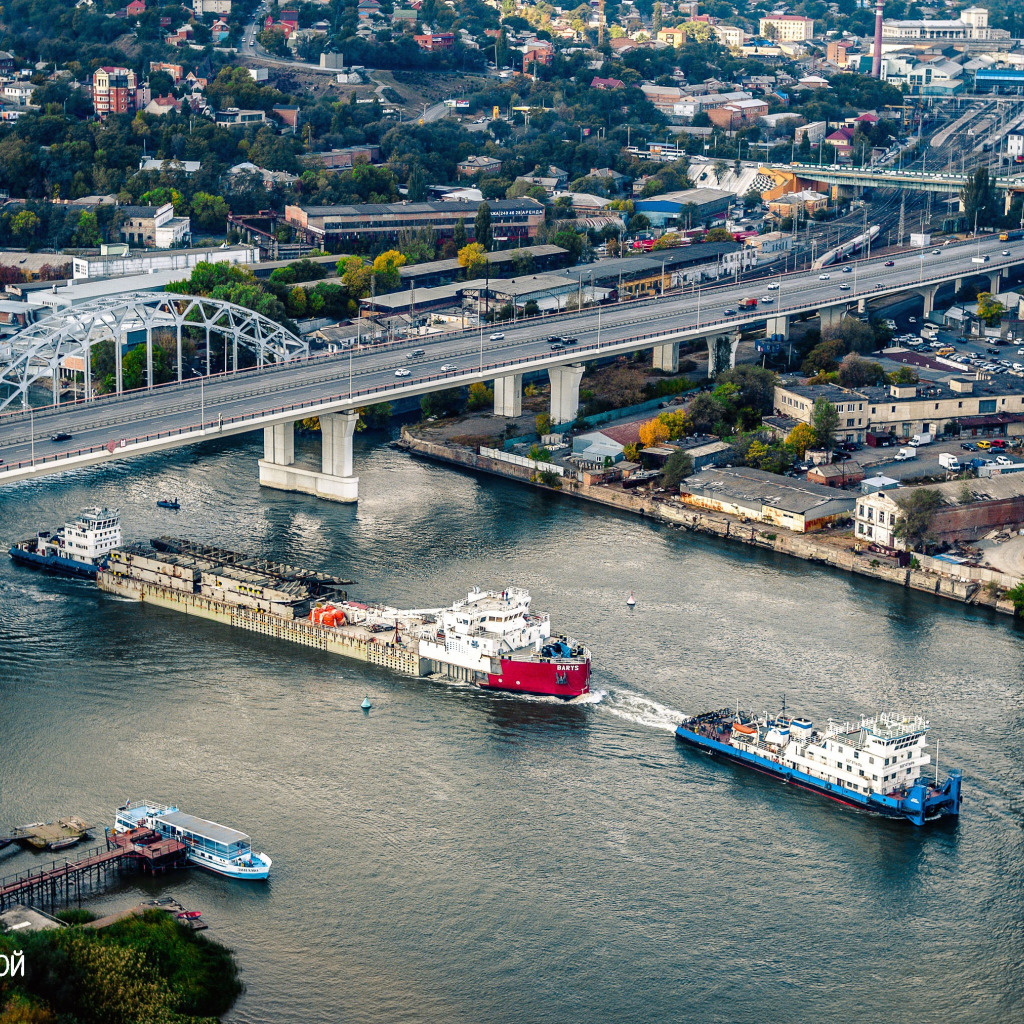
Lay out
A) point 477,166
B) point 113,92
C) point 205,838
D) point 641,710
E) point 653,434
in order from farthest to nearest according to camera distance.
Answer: point 477,166 → point 113,92 → point 653,434 → point 641,710 → point 205,838

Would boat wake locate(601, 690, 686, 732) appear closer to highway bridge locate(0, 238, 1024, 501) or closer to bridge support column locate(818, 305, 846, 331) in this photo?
highway bridge locate(0, 238, 1024, 501)

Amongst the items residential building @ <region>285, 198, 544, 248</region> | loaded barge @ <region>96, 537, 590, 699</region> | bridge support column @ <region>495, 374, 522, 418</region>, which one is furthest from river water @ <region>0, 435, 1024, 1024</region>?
residential building @ <region>285, 198, 544, 248</region>

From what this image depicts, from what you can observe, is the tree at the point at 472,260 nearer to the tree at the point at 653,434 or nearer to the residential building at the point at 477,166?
the residential building at the point at 477,166

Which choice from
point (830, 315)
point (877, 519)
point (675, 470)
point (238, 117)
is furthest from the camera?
point (238, 117)

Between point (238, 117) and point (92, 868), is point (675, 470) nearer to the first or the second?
A: point (92, 868)

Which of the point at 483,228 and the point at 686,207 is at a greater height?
the point at 686,207

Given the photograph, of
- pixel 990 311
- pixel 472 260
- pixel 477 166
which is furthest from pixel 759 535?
pixel 477 166
